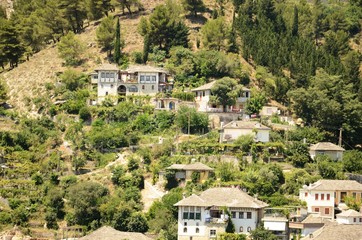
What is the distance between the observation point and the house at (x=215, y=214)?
76438 mm

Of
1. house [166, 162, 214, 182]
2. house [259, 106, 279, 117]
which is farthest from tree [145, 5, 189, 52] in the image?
house [166, 162, 214, 182]

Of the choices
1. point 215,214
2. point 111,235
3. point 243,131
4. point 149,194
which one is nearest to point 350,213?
point 215,214

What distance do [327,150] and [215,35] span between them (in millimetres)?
28034

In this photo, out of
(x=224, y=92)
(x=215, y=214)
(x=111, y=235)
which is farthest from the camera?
(x=224, y=92)

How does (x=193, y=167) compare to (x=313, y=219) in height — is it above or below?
above

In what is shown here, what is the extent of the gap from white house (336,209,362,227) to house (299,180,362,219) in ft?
6.64

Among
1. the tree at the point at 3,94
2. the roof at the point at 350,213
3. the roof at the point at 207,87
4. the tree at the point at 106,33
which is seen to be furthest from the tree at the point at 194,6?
the roof at the point at 350,213

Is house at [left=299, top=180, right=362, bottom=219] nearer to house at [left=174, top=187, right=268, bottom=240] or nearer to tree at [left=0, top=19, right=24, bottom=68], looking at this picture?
house at [left=174, top=187, right=268, bottom=240]

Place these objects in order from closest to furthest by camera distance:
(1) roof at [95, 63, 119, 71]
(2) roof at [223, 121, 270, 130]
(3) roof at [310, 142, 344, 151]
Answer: (3) roof at [310, 142, 344, 151], (2) roof at [223, 121, 270, 130], (1) roof at [95, 63, 119, 71]

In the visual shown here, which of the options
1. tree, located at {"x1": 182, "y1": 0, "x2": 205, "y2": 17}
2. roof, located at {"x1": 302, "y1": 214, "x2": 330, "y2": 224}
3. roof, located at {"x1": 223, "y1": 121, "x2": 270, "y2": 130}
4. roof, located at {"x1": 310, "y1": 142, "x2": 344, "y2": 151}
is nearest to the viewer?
roof, located at {"x1": 302, "y1": 214, "x2": 330, "y2": 224}

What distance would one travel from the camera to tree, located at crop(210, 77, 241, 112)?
→ 3920 inches

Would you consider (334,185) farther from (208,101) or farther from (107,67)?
(107,67)

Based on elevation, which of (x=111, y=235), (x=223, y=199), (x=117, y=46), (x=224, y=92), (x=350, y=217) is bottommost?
(x=111, y=235)

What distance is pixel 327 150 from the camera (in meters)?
91.4
